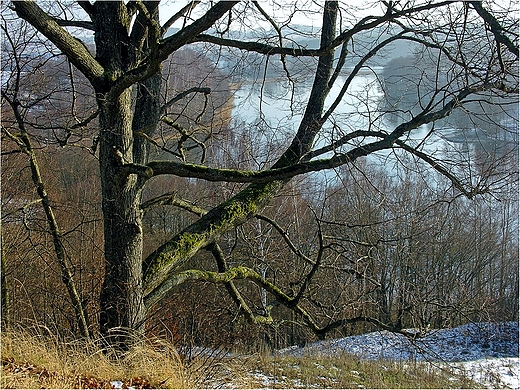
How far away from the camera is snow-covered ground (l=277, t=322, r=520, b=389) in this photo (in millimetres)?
12531

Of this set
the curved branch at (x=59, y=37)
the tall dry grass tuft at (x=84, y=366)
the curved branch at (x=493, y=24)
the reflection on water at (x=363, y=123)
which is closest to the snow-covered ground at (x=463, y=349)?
the reflection on water at (x=363, y=123)

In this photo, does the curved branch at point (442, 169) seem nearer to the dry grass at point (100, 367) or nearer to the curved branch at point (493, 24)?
the curved branch at point (493, 24)

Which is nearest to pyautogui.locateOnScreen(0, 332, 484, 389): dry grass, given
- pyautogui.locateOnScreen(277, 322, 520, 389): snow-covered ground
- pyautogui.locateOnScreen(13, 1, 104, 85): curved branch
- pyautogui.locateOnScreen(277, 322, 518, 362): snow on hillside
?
pyautogui.locateOnScreen(13, 1, 104, 85): curved branch

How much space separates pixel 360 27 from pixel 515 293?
1668 centimetres

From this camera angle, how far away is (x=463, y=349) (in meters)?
15.7

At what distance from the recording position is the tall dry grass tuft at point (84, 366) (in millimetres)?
3434

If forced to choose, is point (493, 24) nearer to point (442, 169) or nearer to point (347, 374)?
point (442, 169)

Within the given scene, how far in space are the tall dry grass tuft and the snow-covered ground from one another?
350 inches

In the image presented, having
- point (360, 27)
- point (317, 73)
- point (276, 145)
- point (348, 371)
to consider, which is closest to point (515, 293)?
point (348, 371)

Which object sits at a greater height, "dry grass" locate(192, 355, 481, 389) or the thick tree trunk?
the thick tree trunk

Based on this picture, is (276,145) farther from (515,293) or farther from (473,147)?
(515,293)

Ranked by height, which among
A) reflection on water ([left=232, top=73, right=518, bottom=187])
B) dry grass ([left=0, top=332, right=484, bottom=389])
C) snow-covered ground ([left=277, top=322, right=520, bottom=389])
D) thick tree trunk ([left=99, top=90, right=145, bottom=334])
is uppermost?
reflection on water ([left=232, top=73, right=518, bottom=187])

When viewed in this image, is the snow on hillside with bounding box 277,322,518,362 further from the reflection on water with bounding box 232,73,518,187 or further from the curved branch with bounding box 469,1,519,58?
the curved branch with bounding box 469,1,519,58

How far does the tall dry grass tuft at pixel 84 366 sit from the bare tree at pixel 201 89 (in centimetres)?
55
